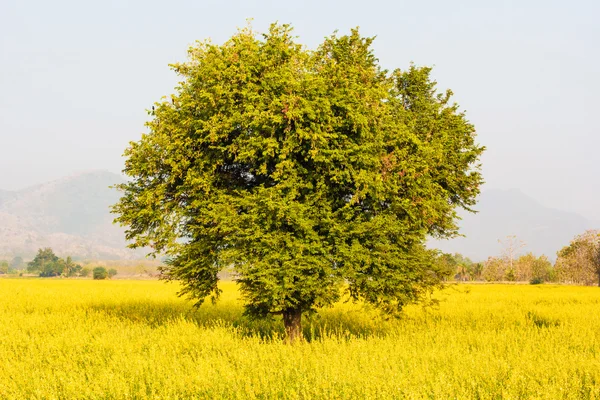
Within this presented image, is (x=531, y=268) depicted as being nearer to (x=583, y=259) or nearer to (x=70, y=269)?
(x=583, y=259)

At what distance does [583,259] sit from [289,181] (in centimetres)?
9680

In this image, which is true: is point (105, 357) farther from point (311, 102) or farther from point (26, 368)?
point (311, 102)

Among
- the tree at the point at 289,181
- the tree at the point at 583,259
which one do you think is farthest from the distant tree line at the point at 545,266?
the tree at the point at 289,181

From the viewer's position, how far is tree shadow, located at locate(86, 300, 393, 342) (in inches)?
725

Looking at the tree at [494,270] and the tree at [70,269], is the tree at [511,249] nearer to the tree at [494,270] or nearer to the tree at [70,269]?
the tree at [494,270]

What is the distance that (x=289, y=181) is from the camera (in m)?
15.1

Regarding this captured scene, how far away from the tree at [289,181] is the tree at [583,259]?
8169cm

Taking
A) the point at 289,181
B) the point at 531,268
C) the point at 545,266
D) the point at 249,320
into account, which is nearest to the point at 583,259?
the point at 531,268

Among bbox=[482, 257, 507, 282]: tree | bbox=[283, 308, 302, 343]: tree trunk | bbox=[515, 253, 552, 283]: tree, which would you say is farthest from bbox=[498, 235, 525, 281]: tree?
bbox=[283, 308, 302, 343]: tree trunk

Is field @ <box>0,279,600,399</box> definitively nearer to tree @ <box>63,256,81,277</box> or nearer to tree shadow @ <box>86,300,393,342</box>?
tree shadow @ <box>86,300,393,342</box>

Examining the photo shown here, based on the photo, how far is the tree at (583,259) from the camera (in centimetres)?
8702

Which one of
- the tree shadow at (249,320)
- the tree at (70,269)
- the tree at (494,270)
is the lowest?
the tree at (70,269)

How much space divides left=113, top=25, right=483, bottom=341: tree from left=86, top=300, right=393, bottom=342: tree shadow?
2.11m

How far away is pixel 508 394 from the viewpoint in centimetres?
886
